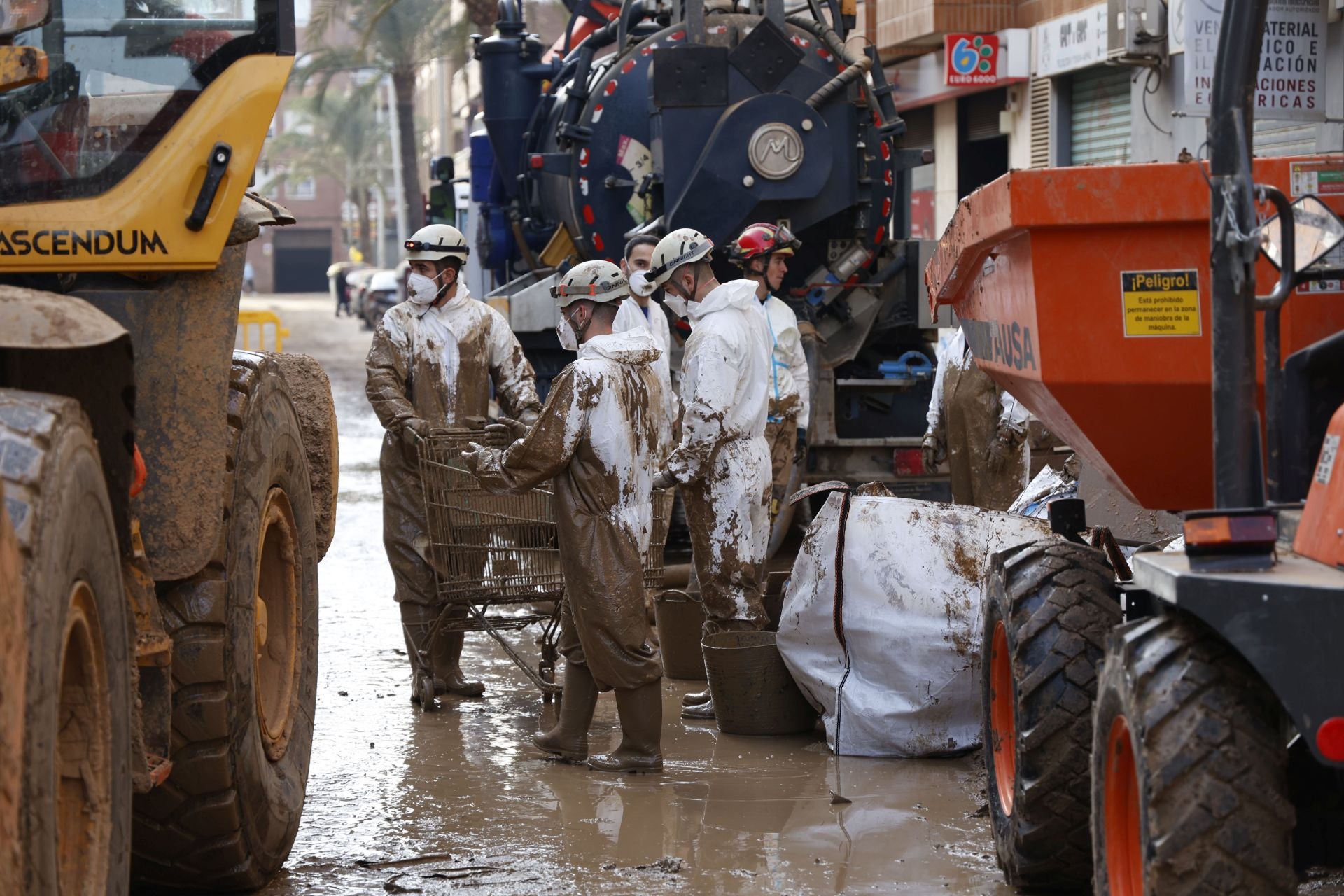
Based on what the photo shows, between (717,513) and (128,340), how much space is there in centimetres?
422

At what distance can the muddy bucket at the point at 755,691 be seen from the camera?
23.4 ft

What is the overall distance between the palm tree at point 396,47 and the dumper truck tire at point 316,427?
986 inches

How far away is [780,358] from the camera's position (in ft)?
30.9

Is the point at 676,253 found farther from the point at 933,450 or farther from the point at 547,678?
the point at 933,450

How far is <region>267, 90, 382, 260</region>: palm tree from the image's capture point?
2290 inches

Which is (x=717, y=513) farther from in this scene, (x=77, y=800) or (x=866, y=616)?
(x=77, y=800)

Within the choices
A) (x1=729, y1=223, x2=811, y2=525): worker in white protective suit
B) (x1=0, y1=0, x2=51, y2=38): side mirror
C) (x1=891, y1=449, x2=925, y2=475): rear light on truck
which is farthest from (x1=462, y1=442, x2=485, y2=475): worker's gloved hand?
(x1=891, y1=449, x2=925, y2=475): rear light on truck

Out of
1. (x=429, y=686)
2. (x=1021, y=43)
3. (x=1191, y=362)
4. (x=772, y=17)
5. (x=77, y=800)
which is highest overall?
(x=1021, y=43)

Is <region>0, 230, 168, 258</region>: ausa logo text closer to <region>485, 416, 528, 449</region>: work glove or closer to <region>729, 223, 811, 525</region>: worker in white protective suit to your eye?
<region>485, 416, 528, 449</region>: work glove

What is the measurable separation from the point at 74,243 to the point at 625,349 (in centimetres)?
279

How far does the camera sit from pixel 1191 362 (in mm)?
4289

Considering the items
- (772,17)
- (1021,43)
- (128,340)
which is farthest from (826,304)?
(1021,43)

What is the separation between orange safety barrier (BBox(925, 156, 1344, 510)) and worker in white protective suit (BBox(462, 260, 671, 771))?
6.98 ft

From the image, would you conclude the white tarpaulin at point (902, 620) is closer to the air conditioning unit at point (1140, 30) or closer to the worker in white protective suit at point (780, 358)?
the worker in white protective suit at point (780, 358)
